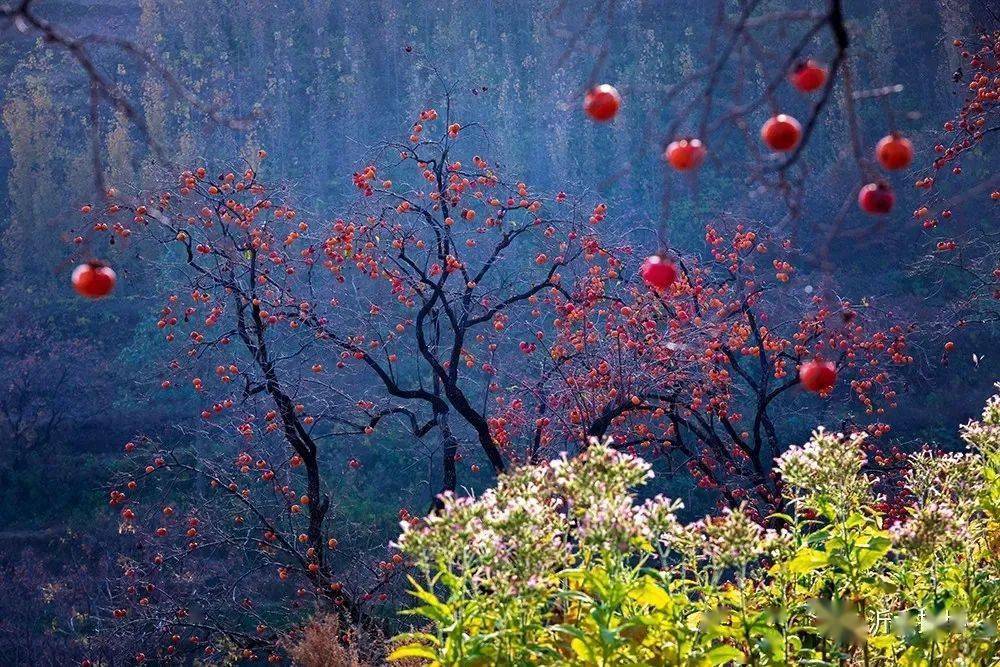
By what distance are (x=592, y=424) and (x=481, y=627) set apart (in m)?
3.60

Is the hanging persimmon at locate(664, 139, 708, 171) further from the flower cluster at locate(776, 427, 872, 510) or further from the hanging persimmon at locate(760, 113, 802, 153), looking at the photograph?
the flower cluster at locate(776, 427, 872, 510)

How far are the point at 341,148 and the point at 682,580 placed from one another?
59.4ft

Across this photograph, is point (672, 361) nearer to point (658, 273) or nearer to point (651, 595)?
point (651, 595)

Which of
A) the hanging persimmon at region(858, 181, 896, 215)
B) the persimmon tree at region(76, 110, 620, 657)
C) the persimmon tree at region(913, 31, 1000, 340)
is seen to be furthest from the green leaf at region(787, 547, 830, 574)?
the persimmon tree at region(913, 31, 1000, 340)

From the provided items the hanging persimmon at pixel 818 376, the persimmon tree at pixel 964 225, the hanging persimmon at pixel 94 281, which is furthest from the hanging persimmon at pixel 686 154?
the persimmon tree at pixel 964 225

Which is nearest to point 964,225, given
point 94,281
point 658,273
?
point 658,273

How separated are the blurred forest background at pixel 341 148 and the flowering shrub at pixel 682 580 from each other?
963 centimetres

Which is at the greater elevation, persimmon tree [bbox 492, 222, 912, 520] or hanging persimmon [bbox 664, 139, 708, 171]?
persimmon tree [bbox 492, 222, 912, 520]

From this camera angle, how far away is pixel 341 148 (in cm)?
1948

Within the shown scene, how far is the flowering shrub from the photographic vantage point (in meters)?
2.06

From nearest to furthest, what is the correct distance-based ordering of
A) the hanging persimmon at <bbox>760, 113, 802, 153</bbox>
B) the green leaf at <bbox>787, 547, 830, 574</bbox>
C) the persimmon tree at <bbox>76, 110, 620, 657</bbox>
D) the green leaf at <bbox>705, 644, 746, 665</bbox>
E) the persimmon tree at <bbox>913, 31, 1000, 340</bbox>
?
the hanging persimmon at <bbox>760, 113, 802, 153</bbox>, the green leaf at <bbox>705, 644, 746, 665</bbox>, the green leaf at <bbox>787, 547, 830, 574</bbox>, the persimmon tree at <bbox>76, 110, 620, 657</bbox>, the persimmon tree at <bbox>913, 31, 1000, 340</bbox>

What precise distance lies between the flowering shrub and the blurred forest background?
963 cm

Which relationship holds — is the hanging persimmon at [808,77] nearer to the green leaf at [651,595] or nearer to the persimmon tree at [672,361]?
the green leaf at [651,595]

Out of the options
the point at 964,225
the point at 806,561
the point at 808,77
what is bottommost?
the point at 806,561
